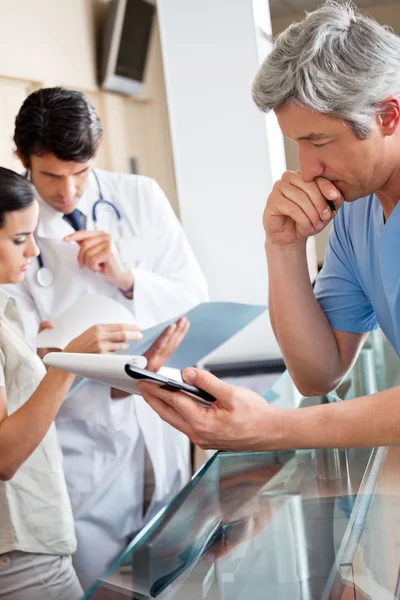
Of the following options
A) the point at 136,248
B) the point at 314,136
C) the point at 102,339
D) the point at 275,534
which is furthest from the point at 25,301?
the point at 275,534

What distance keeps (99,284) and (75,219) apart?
0.20 metres

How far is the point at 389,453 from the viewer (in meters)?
1.08

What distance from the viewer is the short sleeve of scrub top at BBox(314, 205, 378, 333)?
1361 mm

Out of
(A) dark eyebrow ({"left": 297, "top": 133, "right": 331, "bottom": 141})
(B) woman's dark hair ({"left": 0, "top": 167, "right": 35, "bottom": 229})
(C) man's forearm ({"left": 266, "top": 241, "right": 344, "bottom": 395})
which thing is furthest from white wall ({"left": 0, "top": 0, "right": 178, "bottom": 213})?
(A) dark eyebrow ({"left": 297, "top": 133, "right": 331, "bottom": 141})

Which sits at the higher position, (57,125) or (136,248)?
(57,125)

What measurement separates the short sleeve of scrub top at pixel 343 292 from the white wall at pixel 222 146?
1828 millimetres

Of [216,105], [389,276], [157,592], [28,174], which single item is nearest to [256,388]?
[216,105]

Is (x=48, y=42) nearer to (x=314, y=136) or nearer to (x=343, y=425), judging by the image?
(x=314, y=136)

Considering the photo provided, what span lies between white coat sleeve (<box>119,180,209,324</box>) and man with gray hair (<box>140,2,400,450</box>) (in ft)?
2.68

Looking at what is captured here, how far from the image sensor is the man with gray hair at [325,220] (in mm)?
1038

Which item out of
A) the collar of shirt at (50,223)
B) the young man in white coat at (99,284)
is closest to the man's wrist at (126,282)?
the young man in white coat at (99,284)

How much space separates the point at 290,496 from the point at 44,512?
753 mm

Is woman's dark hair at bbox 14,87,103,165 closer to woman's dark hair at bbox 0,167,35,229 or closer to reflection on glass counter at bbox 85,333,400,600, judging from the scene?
woman's dark hair at bbox 0,167,35,229

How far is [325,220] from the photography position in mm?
1247
